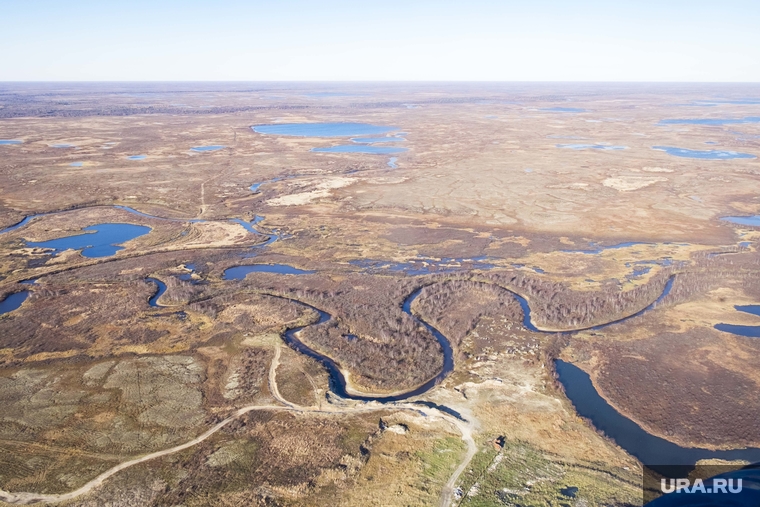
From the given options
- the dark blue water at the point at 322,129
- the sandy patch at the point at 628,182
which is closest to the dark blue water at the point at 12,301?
the sandy patch at the point at 628,182

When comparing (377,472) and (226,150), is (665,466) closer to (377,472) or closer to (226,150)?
(377,472)

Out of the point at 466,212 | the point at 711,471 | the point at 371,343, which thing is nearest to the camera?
the point at 711,471

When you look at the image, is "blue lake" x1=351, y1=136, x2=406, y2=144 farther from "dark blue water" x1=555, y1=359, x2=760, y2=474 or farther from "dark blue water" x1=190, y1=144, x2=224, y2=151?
"dark blue water" x1=555, y1=359, x2=760, y2=474

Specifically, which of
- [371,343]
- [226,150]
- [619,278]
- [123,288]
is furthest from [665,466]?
[226,150]

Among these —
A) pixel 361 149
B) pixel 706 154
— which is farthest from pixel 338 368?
pixel 706 154

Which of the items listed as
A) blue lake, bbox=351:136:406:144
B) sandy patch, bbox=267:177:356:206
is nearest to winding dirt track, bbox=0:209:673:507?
sandy patch, bbox=267:177:356:206

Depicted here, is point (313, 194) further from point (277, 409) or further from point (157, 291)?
point (277, 409)
